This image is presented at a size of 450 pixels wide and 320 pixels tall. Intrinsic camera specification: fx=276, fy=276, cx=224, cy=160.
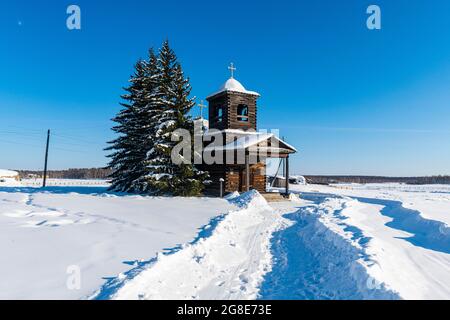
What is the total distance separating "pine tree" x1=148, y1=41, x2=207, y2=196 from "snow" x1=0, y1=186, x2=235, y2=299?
713 centimetres

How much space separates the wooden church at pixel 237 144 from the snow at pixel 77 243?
10.0 m

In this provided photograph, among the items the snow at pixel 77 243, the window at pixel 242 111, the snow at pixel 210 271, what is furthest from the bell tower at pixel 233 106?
the snow at pixel 210 271

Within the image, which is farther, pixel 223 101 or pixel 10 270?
pixel 223 101

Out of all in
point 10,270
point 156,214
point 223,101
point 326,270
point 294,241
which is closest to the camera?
point 10,270

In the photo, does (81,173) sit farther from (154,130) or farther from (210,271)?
(210,271)

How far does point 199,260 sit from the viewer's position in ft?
18.4

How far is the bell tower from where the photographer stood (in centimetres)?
2278

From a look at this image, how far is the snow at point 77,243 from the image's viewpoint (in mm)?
4059

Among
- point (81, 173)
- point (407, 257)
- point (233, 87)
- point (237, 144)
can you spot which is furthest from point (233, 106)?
point (81, 173)

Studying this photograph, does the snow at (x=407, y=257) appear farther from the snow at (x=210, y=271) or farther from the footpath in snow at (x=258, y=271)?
the snow at (x=210, y=271)
